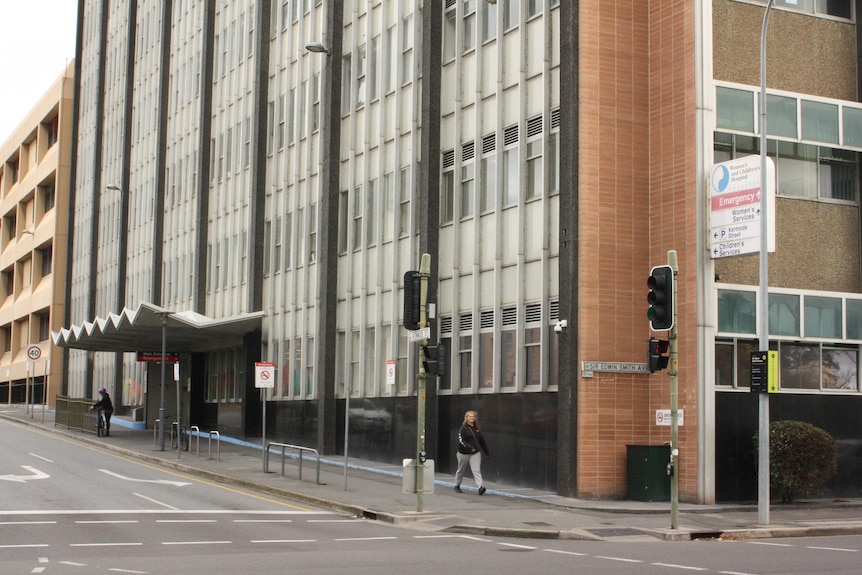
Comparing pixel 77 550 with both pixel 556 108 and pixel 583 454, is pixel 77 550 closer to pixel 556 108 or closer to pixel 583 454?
pixel 583 454

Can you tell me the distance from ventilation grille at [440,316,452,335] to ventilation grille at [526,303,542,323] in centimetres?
337

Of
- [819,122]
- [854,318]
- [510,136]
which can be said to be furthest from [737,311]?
[510,136]

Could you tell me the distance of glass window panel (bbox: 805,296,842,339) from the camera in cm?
2502

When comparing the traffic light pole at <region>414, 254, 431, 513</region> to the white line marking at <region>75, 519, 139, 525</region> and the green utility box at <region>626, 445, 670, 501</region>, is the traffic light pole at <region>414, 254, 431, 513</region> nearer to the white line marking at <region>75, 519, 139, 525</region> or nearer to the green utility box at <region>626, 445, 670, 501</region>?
the white line marking at <region>75, 519, 139, 525</region>

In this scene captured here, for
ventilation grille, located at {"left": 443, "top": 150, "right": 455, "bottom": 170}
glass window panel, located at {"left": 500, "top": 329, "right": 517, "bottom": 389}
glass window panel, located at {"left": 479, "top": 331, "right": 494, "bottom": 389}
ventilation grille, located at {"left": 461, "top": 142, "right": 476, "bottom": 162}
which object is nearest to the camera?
glass window panel, located at {"left": 500, "top": 329, "right": 517, "bottom": 389}

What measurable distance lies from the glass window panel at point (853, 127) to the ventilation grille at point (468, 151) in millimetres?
8745

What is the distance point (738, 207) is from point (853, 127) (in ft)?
17.6

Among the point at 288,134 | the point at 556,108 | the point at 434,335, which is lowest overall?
the point at 434,335

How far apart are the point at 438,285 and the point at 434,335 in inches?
50.8

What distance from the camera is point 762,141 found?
20703 millimetres

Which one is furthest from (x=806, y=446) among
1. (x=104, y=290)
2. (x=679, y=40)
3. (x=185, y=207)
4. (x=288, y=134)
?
(x=104, y=290)

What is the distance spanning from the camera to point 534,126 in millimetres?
26078

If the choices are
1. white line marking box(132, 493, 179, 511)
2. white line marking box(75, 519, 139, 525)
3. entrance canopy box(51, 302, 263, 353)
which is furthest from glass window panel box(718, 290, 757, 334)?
entrance canopy box(51, 302, 263, 353)

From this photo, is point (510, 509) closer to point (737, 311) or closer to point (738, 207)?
point (737, 311)
